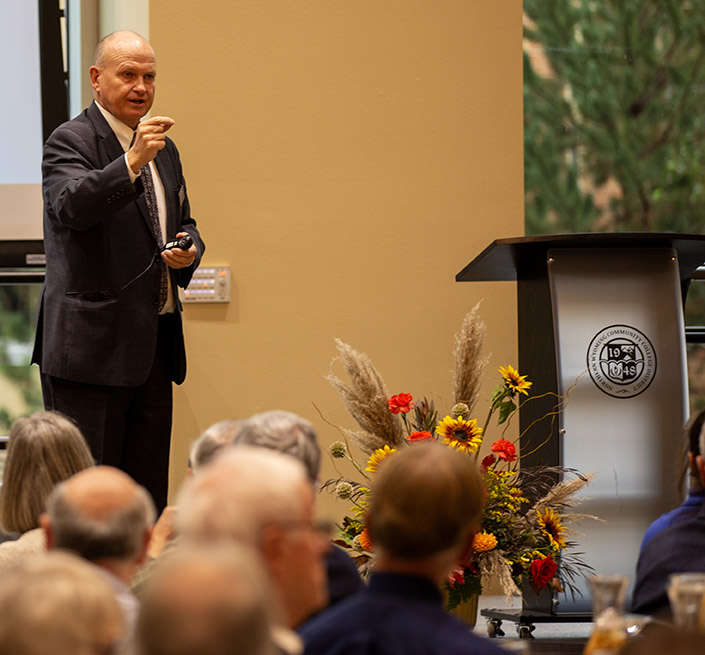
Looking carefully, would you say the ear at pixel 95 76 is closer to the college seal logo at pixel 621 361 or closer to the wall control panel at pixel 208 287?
the wall control panel at pixel 208 287

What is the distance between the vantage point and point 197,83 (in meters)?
4.42

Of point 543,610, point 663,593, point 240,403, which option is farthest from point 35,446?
point 240,403

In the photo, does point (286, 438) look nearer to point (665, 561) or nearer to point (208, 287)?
point (665, 561)

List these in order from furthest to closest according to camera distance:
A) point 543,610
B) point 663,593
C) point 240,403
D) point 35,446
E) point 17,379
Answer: point 17,379 < point 240,403 < point 543,610 < point 35,446 < point 663,593

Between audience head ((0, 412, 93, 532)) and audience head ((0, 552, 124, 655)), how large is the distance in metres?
1.22

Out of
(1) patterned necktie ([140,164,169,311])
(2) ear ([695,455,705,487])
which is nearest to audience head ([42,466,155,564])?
(2) ear ([695,455,705,487])

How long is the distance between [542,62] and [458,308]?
1421 mm

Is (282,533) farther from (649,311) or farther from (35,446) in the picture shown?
(649,311)

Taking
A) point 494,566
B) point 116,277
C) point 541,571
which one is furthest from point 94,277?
point 541,571

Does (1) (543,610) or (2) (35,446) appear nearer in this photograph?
(2) (35,446)

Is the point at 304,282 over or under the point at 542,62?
under

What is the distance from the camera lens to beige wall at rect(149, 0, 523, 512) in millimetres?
4410

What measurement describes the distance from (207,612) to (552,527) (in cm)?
227

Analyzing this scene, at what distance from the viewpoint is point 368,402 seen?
302 cm
